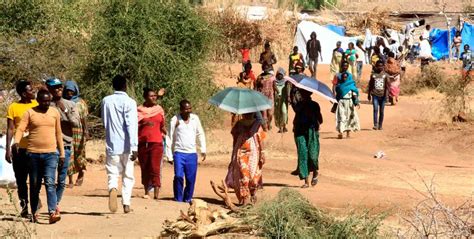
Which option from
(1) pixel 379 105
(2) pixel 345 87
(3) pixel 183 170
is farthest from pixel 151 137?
(1) pixel 379 105

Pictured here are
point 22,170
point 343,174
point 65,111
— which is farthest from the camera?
point 343,174

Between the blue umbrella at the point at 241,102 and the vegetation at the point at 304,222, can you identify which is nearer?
the vegetation at the point at 304,222

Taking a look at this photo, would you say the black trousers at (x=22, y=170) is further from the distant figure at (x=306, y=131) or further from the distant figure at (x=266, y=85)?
the distant figure at (x=266, y=85)

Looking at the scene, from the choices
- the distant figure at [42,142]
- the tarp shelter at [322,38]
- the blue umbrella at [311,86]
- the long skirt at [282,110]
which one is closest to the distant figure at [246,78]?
the long skirt at [282,110]

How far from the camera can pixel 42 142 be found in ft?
31.4

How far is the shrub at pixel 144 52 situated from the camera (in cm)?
1716

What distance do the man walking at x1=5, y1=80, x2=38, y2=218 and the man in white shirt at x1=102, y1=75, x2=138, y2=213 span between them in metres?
0.79

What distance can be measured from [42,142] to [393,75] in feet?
54.1

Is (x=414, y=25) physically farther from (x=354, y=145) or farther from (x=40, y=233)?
(x=40, y=233)

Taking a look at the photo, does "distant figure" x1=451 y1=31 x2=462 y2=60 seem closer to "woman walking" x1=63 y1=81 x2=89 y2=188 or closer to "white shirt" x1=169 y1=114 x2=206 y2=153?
"woman walking" x1=63 y1=81 x2=89 y2=188

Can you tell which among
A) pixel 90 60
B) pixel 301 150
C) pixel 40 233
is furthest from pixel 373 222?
A: pixel 90 60

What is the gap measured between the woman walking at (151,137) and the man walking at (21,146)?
1836 millimetres

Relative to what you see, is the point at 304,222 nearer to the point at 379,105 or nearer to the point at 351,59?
the point at 379,105

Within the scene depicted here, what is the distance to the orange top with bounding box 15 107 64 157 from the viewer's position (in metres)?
9.52
